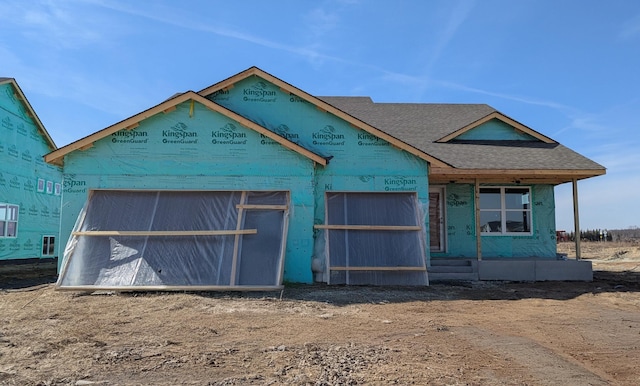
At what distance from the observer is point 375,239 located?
40.6 ft

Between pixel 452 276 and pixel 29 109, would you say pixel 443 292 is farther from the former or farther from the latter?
pixel 29 109

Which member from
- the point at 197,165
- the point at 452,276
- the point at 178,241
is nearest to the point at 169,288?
the point at 178,241

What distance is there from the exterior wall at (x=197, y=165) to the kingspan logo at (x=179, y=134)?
25 millimetres

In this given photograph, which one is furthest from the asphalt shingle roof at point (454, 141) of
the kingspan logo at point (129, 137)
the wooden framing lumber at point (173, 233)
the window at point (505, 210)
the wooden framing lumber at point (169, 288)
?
the kingspan logo at point (129, 137)

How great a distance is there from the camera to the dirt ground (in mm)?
4973

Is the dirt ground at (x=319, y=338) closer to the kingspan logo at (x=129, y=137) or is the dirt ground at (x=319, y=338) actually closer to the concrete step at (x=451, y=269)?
the concrete step at (x=451, y=269)

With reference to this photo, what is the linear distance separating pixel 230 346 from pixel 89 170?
818cm

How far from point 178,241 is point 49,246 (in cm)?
1461

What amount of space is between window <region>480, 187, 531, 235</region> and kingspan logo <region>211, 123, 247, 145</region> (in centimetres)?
801

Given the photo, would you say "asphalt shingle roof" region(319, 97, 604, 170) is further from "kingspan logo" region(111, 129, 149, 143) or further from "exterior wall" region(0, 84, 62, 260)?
"exterior wall" region(0, 84, 62, 260)

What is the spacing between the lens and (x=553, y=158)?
14539mm

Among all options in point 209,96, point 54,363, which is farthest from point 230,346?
point 209,96

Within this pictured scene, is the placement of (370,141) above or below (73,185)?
above

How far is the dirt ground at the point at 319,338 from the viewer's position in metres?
4.97
